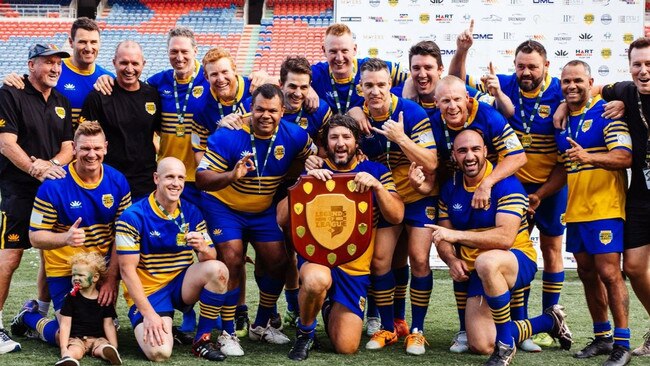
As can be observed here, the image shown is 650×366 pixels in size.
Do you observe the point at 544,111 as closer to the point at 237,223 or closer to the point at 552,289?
the point at 552,289

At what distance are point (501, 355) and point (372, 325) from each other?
3.67 feet

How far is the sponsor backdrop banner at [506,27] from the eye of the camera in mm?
7852

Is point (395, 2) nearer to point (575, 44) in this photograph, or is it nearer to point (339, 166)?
point (575, 44)

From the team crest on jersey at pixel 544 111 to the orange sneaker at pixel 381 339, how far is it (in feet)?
5.34

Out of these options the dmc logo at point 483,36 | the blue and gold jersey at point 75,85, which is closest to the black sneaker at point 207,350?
the blue and gold jersey at point 75,85

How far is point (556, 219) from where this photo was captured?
213 inches

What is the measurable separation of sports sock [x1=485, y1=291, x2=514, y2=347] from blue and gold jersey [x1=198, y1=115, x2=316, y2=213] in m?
1.44

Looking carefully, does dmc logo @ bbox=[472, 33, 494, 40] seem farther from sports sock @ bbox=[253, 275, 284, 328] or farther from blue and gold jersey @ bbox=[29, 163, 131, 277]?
blue and gold jersey @ bbox=[29, 163, 131, 277]

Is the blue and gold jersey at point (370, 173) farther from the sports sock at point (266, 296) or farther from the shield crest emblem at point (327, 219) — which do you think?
the sports sock at point (266, 296)

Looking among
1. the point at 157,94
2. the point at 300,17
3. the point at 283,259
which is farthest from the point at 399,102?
the point at 300,17

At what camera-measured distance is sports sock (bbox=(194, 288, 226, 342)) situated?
186 inches

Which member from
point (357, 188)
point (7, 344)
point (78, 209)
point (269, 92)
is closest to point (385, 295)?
point (357, 188)

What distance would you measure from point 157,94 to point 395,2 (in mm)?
3163

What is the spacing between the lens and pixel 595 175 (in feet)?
15.4
